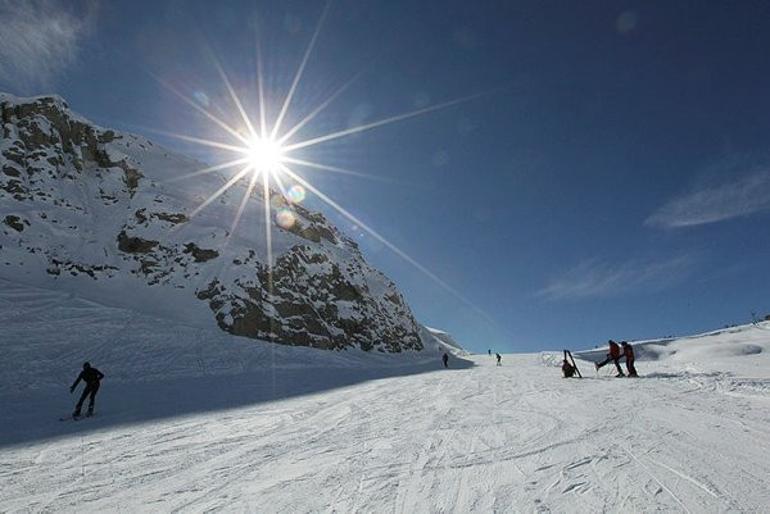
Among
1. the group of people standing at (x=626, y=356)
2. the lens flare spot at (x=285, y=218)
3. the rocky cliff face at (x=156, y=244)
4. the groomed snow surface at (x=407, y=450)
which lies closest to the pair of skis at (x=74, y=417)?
the groomed snow surface at (x=407, y=450)

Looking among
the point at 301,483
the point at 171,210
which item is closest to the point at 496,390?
the point at 301,483

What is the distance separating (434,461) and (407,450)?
0.73 metres

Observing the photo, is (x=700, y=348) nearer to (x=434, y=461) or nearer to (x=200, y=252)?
(x=434, y=461)

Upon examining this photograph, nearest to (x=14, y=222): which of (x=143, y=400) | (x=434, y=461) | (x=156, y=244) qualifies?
(x=156, y=244)

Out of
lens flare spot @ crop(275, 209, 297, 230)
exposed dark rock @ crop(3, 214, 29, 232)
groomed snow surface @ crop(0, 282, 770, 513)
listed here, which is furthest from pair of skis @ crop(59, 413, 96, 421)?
lens flare spot @ crop(275, 209, 297, 230)

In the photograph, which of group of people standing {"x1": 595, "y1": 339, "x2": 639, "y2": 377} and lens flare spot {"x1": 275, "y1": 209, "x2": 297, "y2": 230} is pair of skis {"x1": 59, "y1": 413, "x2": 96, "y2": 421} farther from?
lens flare spot {"x1": 275, "y1": 209, "x2": 297, "y2": 230}

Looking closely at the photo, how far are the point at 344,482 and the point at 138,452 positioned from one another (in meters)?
4.43

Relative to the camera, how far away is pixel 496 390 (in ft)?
42.6

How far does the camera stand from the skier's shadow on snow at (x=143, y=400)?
405 inches

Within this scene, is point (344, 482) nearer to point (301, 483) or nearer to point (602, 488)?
point (301, 483)

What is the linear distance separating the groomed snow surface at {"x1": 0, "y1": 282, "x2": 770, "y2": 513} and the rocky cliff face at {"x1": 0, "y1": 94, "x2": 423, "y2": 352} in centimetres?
1965

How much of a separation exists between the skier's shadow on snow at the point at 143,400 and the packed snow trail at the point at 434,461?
1446 mm

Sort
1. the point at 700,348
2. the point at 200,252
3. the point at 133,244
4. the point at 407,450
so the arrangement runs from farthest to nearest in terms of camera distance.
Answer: the point at 700,348 < the point at 200,252 < the point at 133,244 < the point at 407,450

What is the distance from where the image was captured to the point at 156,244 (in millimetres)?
39156
